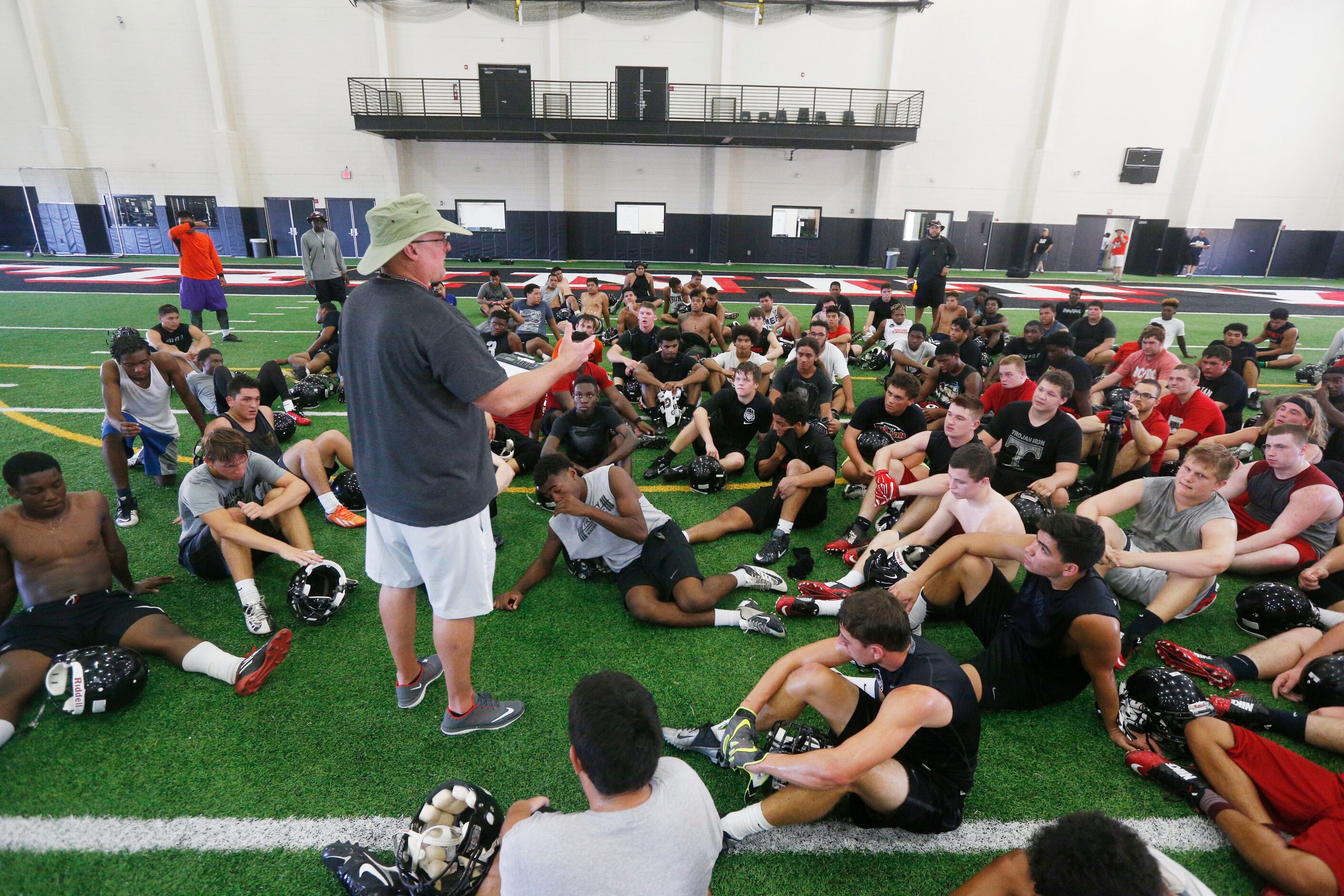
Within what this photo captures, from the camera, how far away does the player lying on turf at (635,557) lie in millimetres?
4410

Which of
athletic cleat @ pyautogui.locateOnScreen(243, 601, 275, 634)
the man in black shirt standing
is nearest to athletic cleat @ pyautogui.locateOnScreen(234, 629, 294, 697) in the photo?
athletic cleat @ pyautogui.locateOnScreen(243, 601, 275, 634)

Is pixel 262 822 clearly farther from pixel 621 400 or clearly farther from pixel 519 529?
pixel 621 400

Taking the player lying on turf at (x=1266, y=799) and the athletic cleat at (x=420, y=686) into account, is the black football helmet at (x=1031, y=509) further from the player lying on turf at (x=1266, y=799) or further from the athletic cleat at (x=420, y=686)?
the athletic cleat at (x=420, y=686)

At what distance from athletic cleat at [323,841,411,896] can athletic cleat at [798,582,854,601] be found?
3093 millimetres

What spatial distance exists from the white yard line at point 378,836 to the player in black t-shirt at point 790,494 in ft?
8.70

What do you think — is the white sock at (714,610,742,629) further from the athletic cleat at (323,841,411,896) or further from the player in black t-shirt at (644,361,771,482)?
the player in black t-shirt at (644,361,771,482)

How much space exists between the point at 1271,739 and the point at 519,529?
17.5 feet

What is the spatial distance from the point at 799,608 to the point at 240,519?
4010 mm

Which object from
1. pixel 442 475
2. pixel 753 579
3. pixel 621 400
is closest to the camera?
pixel 442 475

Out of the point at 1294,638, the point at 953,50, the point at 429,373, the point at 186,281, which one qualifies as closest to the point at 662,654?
the point at 429,373

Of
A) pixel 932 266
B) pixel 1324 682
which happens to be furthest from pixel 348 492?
pixel 932 266

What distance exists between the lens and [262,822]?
2.99 m

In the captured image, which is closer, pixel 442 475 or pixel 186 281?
pixel 442 475

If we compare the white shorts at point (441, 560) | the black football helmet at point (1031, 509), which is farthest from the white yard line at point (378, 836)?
the black football helmet at point (1031, 509)
